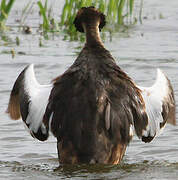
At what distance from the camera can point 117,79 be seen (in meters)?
6.31

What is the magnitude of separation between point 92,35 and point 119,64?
160 inches

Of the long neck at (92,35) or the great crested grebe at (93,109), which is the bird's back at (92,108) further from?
the long neck at (92,35)

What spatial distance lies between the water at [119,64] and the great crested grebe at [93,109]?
21 cm

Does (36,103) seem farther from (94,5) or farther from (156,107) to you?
(94,5)

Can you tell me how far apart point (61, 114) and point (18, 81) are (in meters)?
0.66

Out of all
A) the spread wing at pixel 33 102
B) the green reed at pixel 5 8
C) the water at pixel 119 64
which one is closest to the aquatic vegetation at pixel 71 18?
the green reed at pixel 5 8

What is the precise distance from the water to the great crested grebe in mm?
211

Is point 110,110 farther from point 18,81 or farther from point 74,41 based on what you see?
point 74,41

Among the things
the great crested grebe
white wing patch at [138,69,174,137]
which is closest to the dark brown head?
the great crested grebe

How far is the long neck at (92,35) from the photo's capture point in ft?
22.0

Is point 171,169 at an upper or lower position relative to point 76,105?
lower

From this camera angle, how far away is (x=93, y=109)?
613cm

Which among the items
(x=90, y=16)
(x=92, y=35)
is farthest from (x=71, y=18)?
(x=92, y=35)

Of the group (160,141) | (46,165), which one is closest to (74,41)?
(160,141)
